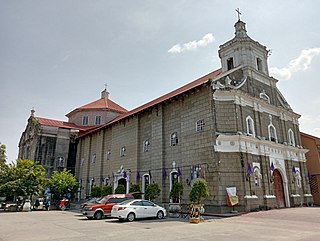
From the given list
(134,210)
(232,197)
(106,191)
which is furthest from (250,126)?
(106,191)

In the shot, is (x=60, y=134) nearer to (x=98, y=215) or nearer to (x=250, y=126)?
(x=98, y=215)

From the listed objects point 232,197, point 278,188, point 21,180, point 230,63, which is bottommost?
point 232,197

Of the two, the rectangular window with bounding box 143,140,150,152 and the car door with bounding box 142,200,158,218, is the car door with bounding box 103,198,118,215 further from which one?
the rectangular window with bounding box 143,140,150,152

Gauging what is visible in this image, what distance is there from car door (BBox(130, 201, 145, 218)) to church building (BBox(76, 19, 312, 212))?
502 centimetres

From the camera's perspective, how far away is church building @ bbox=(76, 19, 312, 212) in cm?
1892

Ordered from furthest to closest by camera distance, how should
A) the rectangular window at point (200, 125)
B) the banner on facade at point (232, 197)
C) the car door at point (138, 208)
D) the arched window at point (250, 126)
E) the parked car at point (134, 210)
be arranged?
1. the arched window at point (250, 126)
2. the rectangular window at point (200, 125)
3. the banner on facade at point (232, 197)
4. the car door at point (138, 208)
5. the parked car at point (134, 210)

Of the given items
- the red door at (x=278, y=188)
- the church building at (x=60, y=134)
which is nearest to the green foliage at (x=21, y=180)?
the church building at (x=60, y=134)

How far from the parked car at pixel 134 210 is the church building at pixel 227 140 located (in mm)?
4106

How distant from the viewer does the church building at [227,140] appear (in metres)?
18.9

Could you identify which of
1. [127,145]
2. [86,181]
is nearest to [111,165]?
[127,145]

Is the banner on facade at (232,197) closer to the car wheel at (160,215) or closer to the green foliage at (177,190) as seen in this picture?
the green foliage at (177,190)

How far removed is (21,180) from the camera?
27.2 m

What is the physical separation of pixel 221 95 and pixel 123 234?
1341 centimetres

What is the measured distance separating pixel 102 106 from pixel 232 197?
28.9 m
